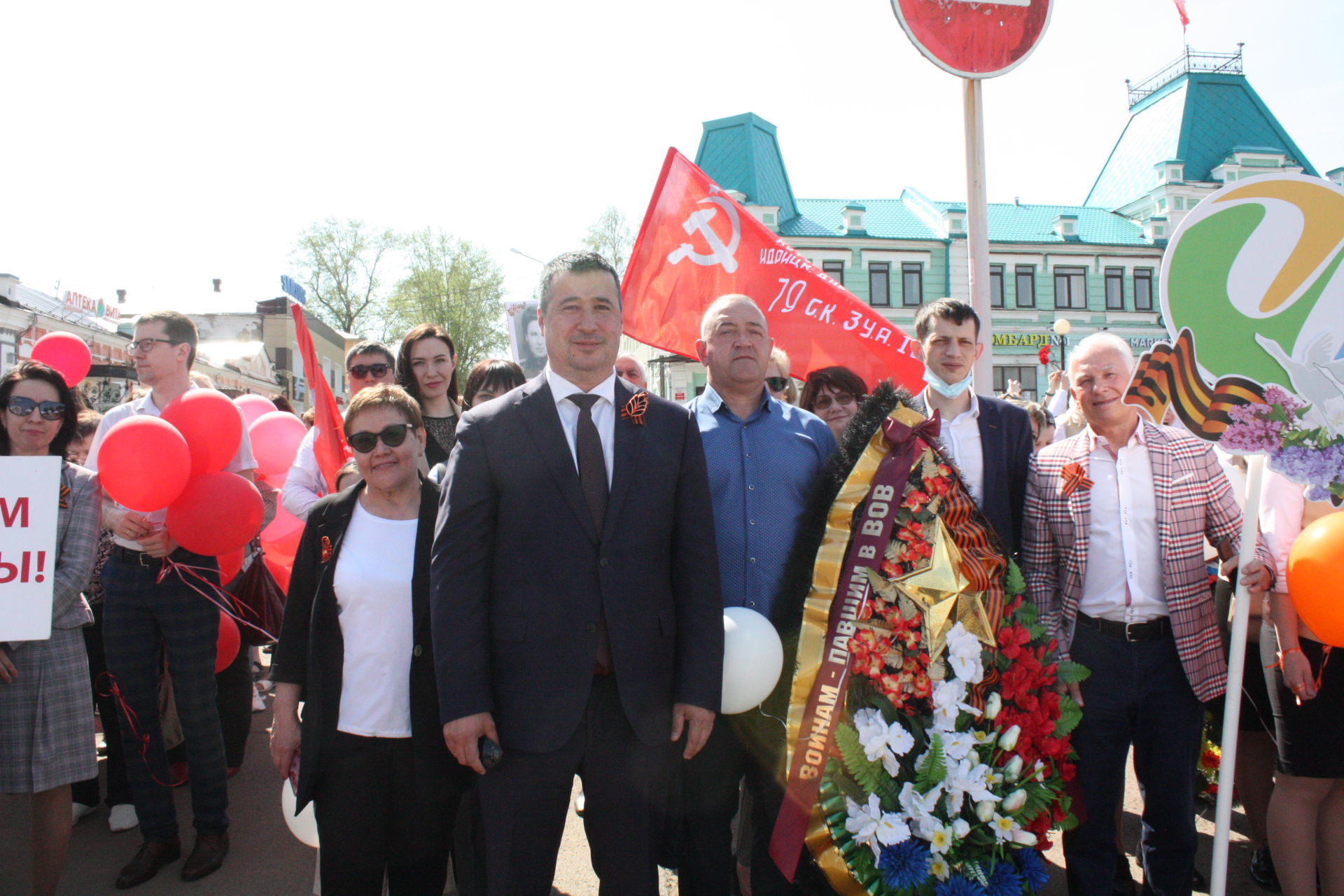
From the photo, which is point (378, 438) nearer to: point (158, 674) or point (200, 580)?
point (200, 580)

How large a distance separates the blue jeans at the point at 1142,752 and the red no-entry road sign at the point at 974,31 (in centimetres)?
375

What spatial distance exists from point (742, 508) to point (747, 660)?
61cm

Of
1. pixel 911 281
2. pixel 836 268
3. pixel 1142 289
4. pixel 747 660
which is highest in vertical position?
pixel 836 268

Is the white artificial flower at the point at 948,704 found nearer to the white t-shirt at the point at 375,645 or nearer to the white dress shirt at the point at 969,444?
the white dress shirt at the point at 969,444

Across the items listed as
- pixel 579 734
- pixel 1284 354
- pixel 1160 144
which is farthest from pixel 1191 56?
pixel 579 734

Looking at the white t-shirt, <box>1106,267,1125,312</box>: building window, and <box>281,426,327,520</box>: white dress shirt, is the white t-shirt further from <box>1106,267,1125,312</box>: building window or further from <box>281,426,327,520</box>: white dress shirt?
<box>1106,267,1125,312</box>: building window

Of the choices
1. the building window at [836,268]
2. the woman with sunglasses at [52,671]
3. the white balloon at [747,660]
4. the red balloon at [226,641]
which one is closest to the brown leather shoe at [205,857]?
the woman with sunglasses at [52,671]

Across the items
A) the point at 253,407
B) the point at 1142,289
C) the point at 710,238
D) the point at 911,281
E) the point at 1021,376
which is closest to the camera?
the point at 710,238

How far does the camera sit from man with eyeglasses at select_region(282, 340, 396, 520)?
162 inches

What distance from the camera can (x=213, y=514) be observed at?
12.0ft

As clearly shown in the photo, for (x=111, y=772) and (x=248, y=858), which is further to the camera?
A: (x=111, y=772)

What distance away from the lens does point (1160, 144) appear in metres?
30.4

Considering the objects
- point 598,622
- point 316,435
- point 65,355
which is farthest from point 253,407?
point 598,622

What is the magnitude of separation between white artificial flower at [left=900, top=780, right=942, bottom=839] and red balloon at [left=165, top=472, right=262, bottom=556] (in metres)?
2.95
